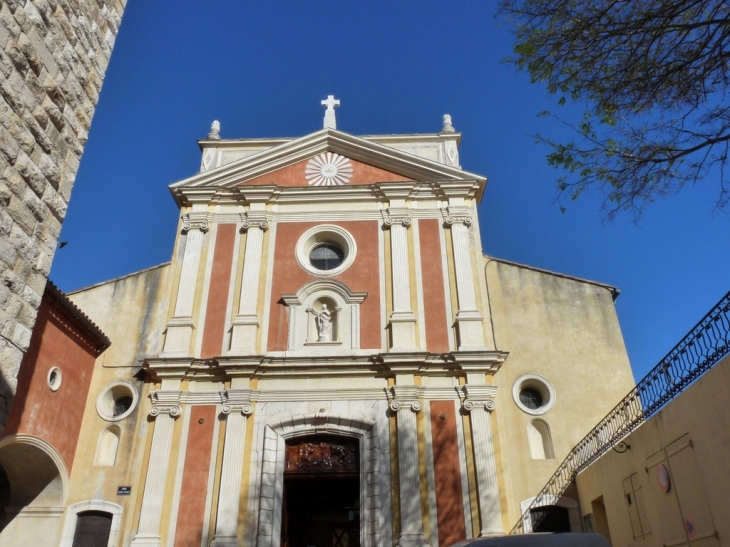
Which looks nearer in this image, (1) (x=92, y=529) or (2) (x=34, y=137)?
(2) (x=34, y=137)

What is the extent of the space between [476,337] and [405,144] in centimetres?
592

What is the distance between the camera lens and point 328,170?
16.4 metres

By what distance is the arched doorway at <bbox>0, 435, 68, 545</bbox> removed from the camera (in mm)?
11594

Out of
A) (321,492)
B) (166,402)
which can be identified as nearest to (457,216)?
(321,492)

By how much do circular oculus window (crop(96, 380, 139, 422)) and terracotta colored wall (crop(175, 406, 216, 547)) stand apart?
4.42 feet

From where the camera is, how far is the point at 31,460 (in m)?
11.5

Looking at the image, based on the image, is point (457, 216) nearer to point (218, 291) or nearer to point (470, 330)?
point (470, 330)

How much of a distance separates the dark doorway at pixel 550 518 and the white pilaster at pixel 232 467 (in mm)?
5595

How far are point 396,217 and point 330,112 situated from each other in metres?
4.15

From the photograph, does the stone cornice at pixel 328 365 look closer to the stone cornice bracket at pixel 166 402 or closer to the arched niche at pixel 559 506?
the stone cornice bracket at pixel 166 402

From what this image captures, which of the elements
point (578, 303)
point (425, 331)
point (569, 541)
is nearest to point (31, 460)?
point (425, 331)

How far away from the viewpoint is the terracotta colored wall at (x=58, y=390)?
10.5 meters

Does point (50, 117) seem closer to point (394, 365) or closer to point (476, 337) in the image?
point (394, 365)

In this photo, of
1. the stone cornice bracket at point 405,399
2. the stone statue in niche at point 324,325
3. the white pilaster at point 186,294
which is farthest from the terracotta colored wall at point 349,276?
the white pilaster at point 186,294
